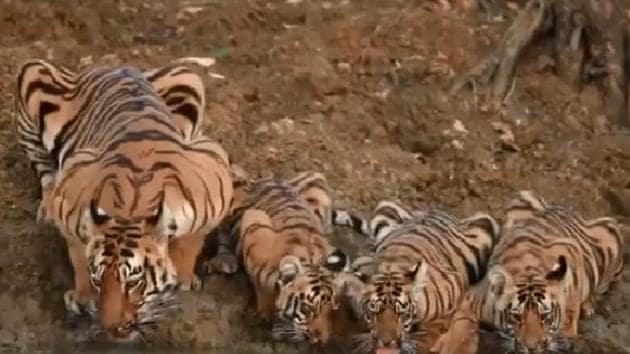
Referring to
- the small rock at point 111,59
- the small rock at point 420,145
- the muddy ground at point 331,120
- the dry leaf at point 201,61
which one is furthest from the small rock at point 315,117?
the small rock at point 111,59

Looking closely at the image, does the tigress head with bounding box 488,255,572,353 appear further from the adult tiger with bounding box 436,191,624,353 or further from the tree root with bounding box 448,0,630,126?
the tree root with bounding box 448,0,630,126

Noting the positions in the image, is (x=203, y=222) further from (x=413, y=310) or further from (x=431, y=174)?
(x=431, y=174)

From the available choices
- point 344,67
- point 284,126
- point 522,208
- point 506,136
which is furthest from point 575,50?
point 522,208

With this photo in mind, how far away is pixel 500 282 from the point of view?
3846 mm

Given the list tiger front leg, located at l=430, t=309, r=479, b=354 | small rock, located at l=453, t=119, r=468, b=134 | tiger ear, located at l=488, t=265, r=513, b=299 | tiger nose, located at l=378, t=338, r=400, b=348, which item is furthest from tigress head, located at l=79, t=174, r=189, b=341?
small rock, located at l=453, t=119, r=468, b=134

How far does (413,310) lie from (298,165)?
1.26 m

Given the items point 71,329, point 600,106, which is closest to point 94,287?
point 71,329

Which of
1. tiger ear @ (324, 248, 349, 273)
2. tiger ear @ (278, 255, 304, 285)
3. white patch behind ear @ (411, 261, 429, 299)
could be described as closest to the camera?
white patch behind ear @ (411, 261, 429, 299)

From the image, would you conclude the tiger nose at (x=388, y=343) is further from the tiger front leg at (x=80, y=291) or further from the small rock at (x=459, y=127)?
the small rock at (x=459, y=127)

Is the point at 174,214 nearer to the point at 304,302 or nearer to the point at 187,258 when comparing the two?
the point at 187,258

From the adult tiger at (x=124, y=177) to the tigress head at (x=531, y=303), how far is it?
2.74 ft

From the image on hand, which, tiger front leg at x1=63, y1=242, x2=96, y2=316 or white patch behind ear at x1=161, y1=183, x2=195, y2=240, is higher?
white patch behind ear at x1=161, y1=183, x2=195, y2=240

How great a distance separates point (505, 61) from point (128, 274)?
2.30m

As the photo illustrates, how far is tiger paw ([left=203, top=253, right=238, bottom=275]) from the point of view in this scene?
4.18 meters
